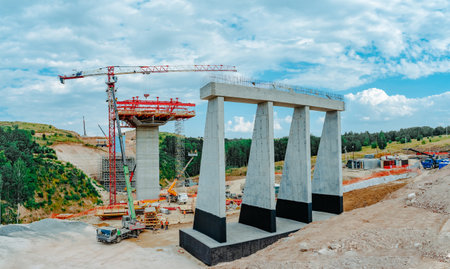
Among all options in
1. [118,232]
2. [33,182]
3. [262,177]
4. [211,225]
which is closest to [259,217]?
[262,177]

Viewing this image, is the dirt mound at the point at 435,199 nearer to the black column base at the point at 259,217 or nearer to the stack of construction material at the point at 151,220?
the black column base at the point at 259,217

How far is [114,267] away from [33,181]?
29871 millimetres

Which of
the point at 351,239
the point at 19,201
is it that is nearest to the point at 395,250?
the point at 351,239

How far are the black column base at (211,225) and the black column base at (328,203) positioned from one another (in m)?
11.2

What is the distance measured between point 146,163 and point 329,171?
23.7 m

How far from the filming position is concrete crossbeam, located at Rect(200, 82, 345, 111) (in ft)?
57.5

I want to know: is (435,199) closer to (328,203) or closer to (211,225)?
(328,203)

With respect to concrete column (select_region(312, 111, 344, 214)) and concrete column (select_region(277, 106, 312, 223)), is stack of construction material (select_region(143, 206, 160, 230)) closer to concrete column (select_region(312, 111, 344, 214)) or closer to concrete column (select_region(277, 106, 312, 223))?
concrete column (select_region(277, 106, 312, 223))

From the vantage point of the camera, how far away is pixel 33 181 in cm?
3956

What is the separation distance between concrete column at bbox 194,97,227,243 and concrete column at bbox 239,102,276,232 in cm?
311

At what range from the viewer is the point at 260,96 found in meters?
19.2

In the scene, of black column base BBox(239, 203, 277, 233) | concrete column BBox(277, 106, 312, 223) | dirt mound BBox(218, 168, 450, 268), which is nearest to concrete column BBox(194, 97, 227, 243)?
black column base BBox(239, 203, 277, 233)

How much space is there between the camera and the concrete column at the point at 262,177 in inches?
736

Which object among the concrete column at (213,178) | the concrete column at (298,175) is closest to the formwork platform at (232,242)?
the concrete column at (213,178)
